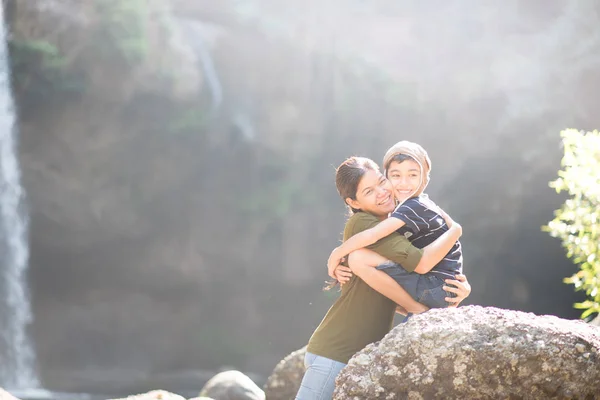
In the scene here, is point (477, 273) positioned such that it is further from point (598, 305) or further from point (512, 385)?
point (512, 385)

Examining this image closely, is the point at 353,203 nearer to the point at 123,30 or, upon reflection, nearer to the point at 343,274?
the point at 343,274

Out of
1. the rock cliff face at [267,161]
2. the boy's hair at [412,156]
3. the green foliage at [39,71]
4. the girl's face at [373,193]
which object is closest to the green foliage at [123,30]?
the rock cliff face at [267,161]

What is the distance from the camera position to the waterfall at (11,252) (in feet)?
55.5

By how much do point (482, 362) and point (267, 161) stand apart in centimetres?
1591

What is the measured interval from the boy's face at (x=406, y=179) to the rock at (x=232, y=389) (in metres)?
5.95

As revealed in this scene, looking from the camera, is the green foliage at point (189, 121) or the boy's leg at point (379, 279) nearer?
the boy's leg at point (379, 279)

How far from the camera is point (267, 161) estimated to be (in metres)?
18.5

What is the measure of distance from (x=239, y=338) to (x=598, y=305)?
38.7 feet

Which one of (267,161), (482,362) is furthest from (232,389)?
(267,161)

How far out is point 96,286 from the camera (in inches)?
718

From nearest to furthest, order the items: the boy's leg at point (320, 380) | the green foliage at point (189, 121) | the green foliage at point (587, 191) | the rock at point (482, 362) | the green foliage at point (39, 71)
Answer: the rock at point (482, 362) < the boy's leg at point (320, 380) < the green foliage at point (587, 191) < the green foliage at point (39, 71) < the green foliage at point (189, 121)

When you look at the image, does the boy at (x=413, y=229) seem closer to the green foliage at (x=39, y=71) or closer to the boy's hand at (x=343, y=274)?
the boy's hand at (x=343, y=274)

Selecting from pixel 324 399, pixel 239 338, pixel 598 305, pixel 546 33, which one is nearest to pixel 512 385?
pixel 324 399

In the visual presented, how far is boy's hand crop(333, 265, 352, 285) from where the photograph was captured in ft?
11.2
